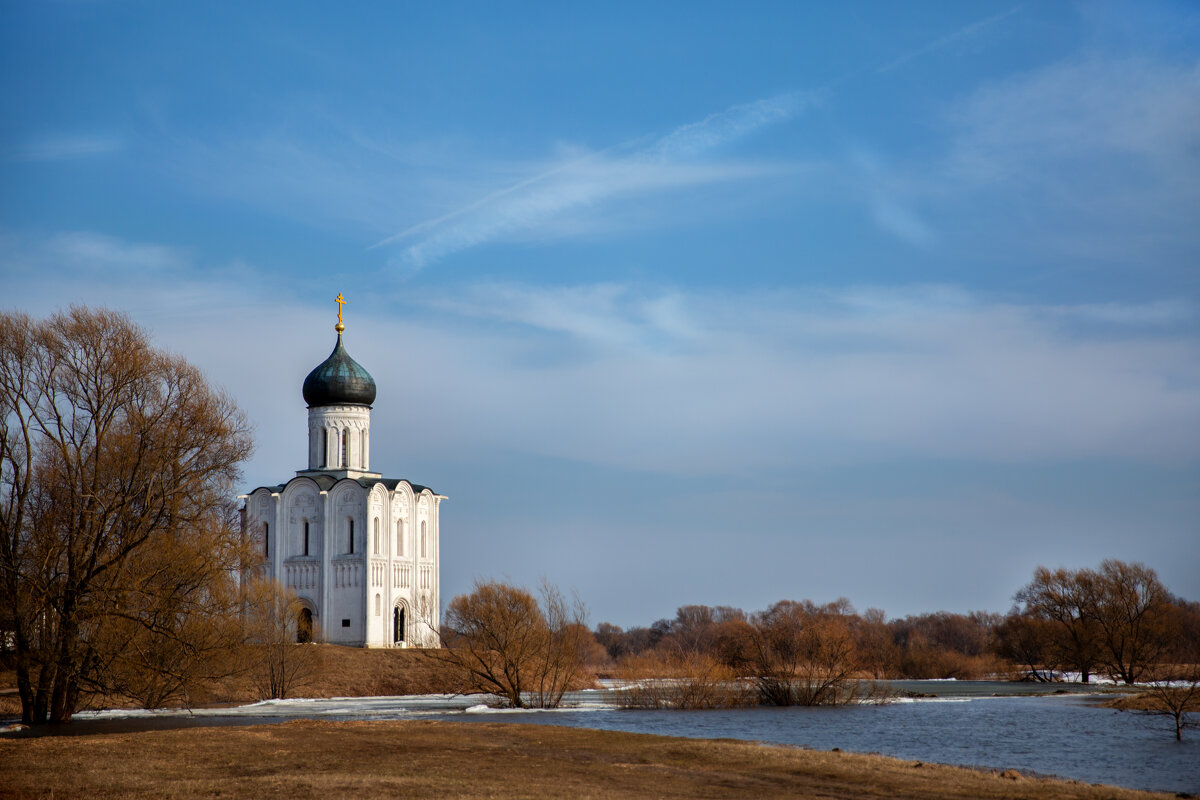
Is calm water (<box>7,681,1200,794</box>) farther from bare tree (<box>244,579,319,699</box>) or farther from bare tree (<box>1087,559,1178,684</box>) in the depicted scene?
bare tree (<box>1087,559,1178,684</box>)

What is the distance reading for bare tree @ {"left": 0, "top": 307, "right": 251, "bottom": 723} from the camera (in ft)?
88.4

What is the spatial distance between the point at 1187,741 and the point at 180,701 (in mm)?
26979

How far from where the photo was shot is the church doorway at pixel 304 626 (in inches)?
2174

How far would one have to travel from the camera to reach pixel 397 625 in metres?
58.2

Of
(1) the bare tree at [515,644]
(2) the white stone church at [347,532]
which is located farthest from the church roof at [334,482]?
(1) the bare tree at [515,644]

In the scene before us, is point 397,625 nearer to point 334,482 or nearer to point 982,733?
point 334,482

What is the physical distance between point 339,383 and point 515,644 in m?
25.8

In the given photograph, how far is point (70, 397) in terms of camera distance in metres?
27.9

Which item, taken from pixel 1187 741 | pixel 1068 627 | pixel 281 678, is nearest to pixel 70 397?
pixel 281 678

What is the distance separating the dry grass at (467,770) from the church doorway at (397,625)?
1376 inches

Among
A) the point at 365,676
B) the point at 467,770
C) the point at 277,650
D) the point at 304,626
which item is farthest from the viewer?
the point at 304,626

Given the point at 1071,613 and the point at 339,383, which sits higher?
the point at 339,383

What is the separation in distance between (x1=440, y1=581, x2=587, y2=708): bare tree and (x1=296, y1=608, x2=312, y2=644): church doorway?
63.8 ft

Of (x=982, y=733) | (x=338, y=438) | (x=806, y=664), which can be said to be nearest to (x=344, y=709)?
(x=806, y=664)
